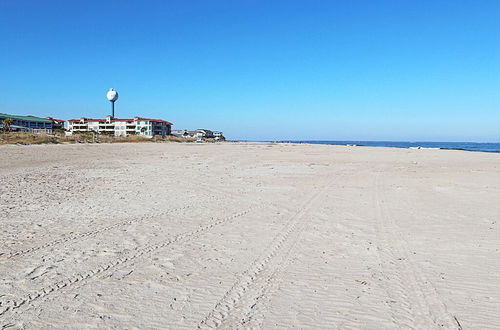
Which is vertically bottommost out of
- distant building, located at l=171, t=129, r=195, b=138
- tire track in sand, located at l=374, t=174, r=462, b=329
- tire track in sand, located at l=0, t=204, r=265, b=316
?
tire track in sand, located at l=0, t=204, r=265, b=316

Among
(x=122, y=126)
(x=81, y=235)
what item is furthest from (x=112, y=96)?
(x=81, y=235)

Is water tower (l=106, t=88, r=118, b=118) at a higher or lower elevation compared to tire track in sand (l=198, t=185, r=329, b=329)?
higher

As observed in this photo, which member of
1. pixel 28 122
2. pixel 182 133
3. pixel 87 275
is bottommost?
pixel 87 275

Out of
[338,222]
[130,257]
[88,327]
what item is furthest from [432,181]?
[88,327]

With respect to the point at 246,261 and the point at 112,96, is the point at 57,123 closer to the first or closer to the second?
the point at 112,96

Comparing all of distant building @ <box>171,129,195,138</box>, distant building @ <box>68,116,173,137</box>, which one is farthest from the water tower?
distant building @ <box>171,129,195,138</box>

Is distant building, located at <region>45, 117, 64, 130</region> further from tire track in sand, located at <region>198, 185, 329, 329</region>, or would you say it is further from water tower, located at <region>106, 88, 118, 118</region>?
tire track in sand, located at <region>198, 185, 329, 329</region>

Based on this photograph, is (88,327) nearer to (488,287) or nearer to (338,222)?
(488,287)

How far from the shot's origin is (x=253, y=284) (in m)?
4.46

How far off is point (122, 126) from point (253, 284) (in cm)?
11725

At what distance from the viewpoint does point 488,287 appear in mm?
4469

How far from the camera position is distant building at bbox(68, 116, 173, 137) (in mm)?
110875

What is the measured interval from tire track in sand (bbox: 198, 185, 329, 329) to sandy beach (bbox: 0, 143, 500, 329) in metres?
0.02

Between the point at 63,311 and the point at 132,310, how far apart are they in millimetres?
658
